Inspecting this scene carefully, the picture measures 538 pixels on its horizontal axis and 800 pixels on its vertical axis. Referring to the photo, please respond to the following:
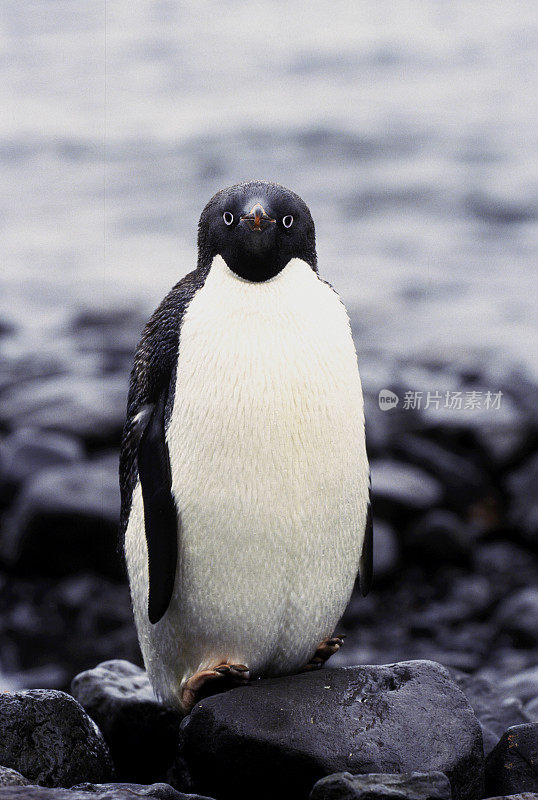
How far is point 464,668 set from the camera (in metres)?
5.12

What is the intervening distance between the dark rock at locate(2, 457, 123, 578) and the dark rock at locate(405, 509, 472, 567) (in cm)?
154

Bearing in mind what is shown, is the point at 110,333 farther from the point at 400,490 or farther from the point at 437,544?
the point at 437,544

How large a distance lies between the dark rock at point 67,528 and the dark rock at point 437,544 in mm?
A: 1537

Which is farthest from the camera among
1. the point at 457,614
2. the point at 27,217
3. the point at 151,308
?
the point at 27,217

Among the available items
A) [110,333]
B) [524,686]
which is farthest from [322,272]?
[524,686]

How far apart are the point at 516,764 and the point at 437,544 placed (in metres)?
3.00

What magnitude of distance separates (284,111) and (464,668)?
14.5 meters

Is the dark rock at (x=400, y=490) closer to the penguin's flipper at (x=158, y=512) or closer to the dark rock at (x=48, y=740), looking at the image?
the penguin's flipper at (x=158, y=512)

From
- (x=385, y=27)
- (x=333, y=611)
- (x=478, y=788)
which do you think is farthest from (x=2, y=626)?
(x=385, y=27)

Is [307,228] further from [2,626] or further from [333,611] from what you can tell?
[2,626]

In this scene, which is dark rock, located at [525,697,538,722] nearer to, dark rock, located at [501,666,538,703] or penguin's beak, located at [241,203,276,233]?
dark rock, located at [501,666,538,703]

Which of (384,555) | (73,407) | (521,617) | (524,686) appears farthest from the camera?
(73,407)

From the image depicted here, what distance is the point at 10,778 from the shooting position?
2531mm

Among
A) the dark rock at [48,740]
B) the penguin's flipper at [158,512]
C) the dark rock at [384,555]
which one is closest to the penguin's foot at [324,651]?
the penguin's flipper at [158,512]
